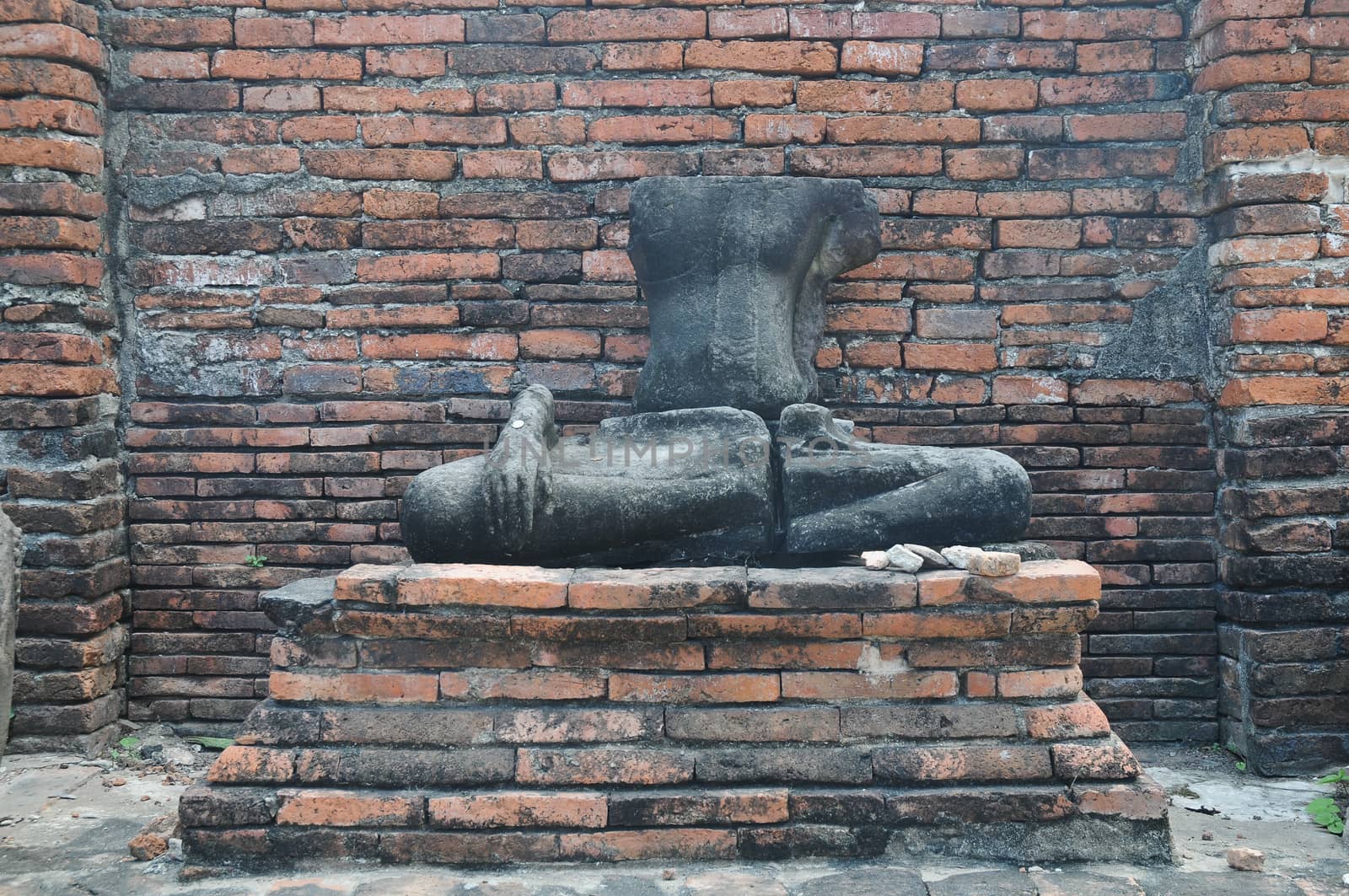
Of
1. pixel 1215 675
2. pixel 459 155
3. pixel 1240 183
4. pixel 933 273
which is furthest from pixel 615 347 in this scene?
pixel 1215 675

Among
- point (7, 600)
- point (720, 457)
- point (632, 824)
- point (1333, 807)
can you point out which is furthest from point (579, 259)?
point (1333, 807)

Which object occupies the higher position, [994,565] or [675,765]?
[994,565]

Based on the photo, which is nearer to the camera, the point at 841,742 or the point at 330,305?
the point at 841,742

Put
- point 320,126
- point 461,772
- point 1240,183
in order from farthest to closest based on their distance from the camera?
point 320,126 → point 1240,183 → point 461,772

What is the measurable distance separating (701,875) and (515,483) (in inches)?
39.8

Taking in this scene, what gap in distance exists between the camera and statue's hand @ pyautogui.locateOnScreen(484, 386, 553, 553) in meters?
2.67

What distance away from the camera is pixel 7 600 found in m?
2.19

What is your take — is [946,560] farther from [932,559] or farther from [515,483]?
[515,483]

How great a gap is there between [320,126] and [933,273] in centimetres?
222

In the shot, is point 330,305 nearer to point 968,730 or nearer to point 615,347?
point 615,347

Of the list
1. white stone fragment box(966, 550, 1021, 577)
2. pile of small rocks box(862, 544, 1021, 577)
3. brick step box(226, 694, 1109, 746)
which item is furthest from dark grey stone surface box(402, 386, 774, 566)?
white stone fragment box(966, 550, 1021, 577)

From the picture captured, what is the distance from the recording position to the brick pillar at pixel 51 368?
350 cm

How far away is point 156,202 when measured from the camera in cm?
379

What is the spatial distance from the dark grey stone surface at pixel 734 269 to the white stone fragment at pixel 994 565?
838 mm
